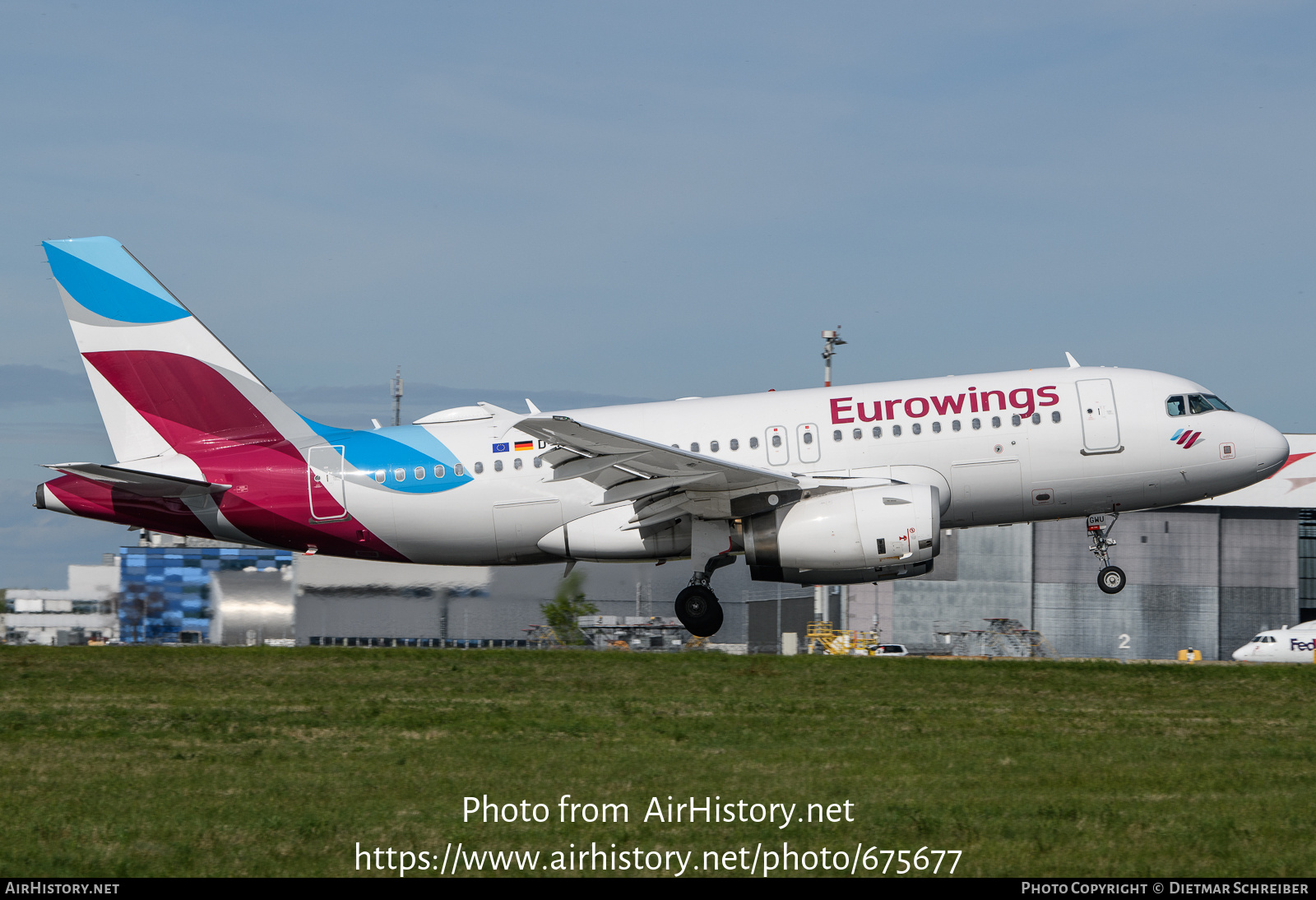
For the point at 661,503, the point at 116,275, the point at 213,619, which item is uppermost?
the point at 116,275

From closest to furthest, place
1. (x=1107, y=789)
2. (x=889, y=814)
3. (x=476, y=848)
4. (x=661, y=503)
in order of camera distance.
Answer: (x=476, y=848), (x=889, y=814), (x=1107, y=789), (x=661, y=503)

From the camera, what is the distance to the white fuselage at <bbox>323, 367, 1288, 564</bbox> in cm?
2355

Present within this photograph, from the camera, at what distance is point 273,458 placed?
81.5 feet

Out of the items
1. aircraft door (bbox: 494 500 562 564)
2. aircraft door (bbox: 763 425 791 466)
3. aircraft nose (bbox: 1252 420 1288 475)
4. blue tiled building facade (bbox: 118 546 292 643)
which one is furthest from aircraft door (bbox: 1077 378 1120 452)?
blue tiled building facade (bbox: 118 546 292 643)

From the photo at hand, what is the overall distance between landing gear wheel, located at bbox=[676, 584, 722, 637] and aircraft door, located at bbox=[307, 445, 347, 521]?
22.5 feet

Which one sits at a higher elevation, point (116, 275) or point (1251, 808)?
point (116, 275)

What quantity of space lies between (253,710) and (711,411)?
10756mm

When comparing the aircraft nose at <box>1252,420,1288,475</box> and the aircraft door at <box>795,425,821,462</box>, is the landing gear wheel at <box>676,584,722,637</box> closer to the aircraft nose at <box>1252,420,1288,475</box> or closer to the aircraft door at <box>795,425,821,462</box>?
the aircraft door at <box>795,425,821,462</box>

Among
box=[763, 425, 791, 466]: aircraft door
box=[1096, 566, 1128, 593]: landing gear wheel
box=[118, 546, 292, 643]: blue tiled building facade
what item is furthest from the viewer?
box=[118, 546, 292, 643]: blue tiled building facade

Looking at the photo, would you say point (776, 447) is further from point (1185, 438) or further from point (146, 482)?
point (146, 482)

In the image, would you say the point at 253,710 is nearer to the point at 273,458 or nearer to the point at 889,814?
the point at 273,458

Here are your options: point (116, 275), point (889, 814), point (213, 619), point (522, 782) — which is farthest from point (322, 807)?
point (213, 619)

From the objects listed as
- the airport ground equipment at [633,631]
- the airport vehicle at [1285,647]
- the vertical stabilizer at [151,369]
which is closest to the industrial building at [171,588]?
the vertical stabilizer at [151,369]

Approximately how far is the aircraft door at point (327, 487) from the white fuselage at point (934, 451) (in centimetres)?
18
